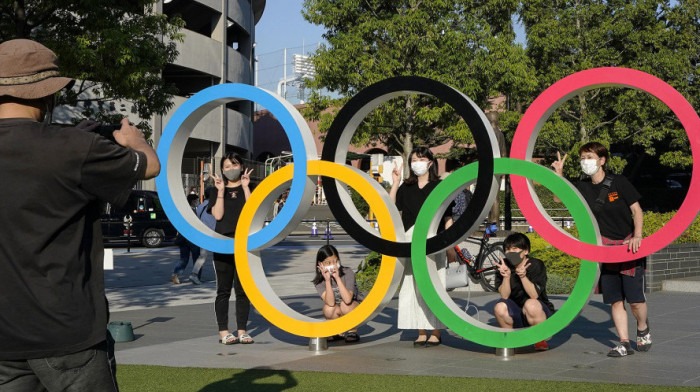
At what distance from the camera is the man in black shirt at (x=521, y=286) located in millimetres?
8047

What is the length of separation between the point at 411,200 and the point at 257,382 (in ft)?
9.06

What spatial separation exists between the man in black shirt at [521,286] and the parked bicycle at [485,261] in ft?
16.7

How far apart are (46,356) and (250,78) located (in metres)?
41.8

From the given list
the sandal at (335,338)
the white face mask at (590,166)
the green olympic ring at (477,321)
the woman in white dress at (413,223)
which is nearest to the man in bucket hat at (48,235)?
the green olympic ring at (477,321)

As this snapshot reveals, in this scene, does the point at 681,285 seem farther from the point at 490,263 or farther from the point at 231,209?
the point at 231,209

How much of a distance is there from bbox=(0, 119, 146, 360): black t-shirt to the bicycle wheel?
1065 centimetres

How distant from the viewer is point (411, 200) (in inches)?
345

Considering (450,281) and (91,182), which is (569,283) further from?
(91,182)

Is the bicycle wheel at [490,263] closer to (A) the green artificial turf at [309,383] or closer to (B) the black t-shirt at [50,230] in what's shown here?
(A) the green artificial turf at [309,383]

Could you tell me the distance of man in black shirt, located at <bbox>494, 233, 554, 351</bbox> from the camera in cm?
805

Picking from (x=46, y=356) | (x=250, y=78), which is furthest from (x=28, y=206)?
(x=250, y=78)

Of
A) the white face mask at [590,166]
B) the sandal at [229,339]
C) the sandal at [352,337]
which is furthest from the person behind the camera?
the sandal at [352,337]

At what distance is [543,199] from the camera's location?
4066cm

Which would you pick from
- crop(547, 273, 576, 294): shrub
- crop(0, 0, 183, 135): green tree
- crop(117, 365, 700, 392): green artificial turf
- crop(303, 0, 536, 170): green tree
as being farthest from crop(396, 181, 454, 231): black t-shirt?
crop(303, 0, 536, 170): green tree
